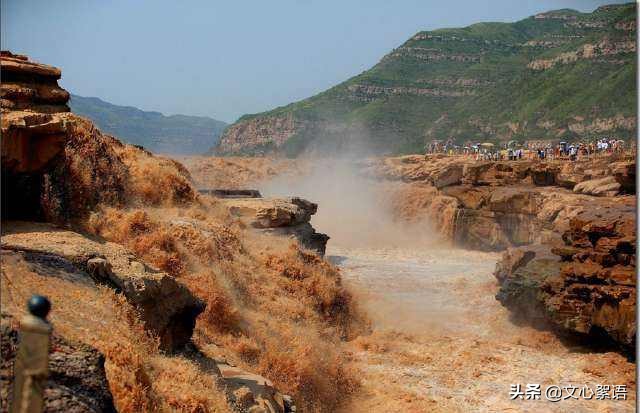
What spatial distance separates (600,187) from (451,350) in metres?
8.98

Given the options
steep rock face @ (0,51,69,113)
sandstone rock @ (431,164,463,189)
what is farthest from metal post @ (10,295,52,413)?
sandstone rock @ (431,164,463,189)

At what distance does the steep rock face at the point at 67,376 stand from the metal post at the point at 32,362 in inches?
27.1

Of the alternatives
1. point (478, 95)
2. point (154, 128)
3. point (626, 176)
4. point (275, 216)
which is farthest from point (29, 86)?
point (154, 128)

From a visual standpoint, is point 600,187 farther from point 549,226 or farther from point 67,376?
point 67,376

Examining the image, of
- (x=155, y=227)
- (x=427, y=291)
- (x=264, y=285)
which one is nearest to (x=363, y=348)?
(x=264, y=285)

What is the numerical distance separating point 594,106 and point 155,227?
1775 inches

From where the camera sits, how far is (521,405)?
318 inches

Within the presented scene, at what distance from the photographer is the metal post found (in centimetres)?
216

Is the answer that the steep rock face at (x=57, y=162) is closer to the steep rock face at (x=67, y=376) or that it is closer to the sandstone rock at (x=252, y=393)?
the sandstone rock at (x=252, y=393)

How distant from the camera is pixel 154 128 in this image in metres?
84.8

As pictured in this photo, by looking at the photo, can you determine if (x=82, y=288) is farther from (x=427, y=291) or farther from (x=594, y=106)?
(x=594, y=106)

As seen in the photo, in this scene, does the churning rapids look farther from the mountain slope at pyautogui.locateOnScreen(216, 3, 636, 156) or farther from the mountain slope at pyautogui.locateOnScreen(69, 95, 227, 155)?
the mountain slope at pyautogui.locateOnScreen(69, 95, 227, 155)

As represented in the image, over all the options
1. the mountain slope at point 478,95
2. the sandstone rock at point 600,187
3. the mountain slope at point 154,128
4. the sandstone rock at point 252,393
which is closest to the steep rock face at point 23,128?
the sandstone rock at point 252,393

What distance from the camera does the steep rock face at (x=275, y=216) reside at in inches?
531
